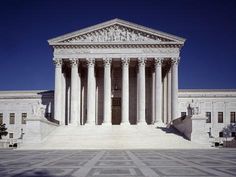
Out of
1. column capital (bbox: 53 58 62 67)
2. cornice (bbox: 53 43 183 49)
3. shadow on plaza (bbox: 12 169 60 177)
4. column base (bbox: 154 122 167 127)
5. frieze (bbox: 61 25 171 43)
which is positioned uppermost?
frieze (bbox: 61 25 171 43)

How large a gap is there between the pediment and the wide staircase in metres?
15.0

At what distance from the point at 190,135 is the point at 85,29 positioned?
26.6 m

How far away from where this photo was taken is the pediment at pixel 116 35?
5988 centimetres

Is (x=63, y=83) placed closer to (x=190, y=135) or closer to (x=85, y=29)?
(x=85, y=29)

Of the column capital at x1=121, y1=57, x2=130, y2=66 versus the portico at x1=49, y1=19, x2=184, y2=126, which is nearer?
the portico at x1=49, y1=19, x2=184, y2=126

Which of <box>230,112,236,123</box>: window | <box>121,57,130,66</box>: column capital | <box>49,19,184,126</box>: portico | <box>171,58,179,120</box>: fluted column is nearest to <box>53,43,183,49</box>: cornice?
<box>49,19,184,126</box>: portico

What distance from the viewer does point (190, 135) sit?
149 feet

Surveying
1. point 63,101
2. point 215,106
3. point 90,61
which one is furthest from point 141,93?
point 215,106

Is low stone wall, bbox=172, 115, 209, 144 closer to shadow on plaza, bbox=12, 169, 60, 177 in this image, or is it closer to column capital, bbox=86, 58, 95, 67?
column capital, bbox=86, 58, 95, 67

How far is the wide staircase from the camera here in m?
43.1

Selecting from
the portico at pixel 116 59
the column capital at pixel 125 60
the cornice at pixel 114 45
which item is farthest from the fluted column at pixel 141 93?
the cornice at pixel 114 45

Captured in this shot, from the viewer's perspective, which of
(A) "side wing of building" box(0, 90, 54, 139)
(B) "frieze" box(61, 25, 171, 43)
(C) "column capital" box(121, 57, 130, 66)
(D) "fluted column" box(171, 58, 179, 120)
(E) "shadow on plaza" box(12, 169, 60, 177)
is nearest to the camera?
(E) "shadow on plaza" box(12, 169, 60, 177)

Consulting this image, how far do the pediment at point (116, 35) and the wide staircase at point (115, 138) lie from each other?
15.0 m

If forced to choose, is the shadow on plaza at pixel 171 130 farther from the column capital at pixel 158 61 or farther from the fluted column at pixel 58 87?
the fluted column at pixel 58 87
